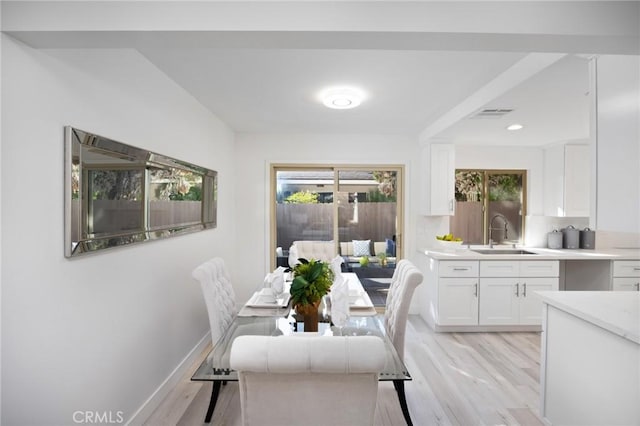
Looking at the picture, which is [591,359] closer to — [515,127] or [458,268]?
[458,268]

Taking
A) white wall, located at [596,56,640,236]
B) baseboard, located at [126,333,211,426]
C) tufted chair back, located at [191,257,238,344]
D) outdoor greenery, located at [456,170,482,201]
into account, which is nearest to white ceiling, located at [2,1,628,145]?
white wall, located at [596,56,640,236]

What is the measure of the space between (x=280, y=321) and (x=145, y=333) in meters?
0.94

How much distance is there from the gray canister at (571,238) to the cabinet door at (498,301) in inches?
47.5

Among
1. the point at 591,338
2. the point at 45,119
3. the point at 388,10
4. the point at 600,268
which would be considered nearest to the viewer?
the point at 388,10

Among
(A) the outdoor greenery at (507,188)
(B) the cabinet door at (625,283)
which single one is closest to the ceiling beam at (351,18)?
(B) the cabinet door at (625,283)

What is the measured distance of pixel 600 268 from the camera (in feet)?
12.4

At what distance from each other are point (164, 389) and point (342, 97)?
270 cm

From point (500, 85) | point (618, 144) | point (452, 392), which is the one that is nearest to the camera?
point (618, 144)

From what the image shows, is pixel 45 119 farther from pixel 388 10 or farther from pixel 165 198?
pixel 388 10

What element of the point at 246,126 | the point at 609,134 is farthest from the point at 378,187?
the point at 609,134

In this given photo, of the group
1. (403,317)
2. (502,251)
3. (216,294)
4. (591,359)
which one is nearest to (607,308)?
(591,359)

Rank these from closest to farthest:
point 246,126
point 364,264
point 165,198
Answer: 1. point 165,198
2. point 246,126
3. point 364,264

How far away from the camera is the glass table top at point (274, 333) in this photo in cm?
155

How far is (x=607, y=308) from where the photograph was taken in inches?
68.7
